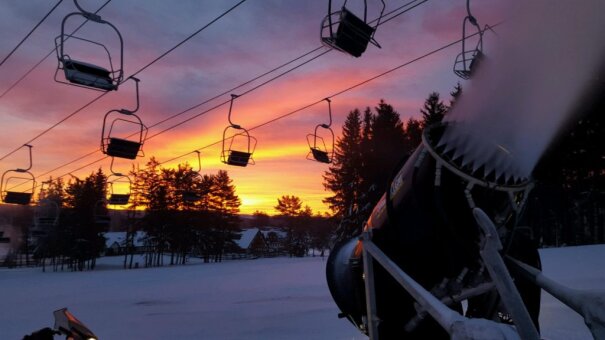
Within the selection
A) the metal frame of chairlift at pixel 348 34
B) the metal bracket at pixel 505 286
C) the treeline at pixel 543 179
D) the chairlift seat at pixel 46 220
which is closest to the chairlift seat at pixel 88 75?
the metal frame of chairlift at pixel 348 34

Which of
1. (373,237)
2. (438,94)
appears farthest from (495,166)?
(438,94)

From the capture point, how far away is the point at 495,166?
11.2ft

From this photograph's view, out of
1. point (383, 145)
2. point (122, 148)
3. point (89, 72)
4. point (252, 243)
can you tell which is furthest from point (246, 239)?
point (89, 72)

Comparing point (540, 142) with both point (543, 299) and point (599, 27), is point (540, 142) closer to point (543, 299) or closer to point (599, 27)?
point (599, 27)

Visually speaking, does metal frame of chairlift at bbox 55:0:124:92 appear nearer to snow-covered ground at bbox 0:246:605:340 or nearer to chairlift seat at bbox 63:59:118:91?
chairlift seat at bbox 63:59:118:91

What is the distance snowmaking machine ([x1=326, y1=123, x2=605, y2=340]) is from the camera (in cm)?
349

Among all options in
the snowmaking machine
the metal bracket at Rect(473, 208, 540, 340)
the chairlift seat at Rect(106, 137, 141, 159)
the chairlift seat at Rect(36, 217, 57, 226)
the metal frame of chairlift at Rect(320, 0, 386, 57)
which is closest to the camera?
the metal bracket at Rect(473, 208, 540, 340)

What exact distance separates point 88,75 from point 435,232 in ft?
19.2

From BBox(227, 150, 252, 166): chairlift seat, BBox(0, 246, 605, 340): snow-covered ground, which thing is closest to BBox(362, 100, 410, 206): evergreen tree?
BBox(0, 246, 605, 340): snow-covered ground

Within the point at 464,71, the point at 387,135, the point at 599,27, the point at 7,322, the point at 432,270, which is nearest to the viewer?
the point at 599,27

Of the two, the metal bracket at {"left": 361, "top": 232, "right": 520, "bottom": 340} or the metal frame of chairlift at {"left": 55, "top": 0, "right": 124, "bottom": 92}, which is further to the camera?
the metal frame of chairlift at {"left": 55, "top": 0, "right": 124, "bottom": 92}

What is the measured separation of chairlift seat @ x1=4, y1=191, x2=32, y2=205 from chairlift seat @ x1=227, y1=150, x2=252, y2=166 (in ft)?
52.5

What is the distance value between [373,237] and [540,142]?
5.55 ft

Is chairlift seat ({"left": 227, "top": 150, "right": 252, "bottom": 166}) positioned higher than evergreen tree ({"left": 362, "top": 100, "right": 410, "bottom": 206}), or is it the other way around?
evergreen tree ({"left": 362, "top": 100, "right": 410, "bottom": 206})
